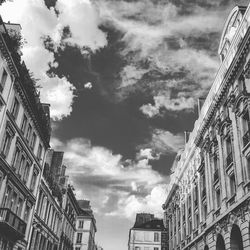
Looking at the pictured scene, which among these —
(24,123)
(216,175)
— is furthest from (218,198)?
(24,123)

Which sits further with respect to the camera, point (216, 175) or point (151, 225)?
point (151, 225)

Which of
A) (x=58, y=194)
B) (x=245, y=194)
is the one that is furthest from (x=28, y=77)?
(x=58, y=194)

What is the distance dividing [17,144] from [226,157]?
17359 millimetres

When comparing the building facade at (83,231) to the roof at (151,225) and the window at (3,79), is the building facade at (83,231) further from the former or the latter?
the window at (3,79)

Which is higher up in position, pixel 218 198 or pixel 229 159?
pixel 229 159

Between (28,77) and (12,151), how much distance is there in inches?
251

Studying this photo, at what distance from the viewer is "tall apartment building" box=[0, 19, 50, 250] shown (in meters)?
25.1

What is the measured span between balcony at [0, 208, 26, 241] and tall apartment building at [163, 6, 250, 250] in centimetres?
1615

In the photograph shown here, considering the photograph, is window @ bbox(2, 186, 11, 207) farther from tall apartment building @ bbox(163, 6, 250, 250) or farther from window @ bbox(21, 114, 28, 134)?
tall apartment building @ bbox(163, 6, 250, 250)

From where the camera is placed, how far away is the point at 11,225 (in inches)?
1029

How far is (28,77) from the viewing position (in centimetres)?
2906

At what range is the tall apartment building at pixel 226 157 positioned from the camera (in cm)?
2438

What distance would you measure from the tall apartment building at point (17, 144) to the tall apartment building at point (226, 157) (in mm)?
16358

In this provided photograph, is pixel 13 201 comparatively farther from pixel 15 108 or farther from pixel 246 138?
pixel 246 138
